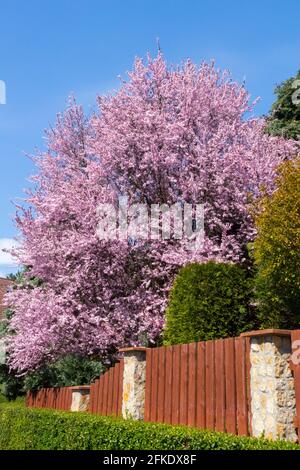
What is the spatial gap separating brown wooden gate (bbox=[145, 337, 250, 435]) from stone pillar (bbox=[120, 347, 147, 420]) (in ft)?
0.62

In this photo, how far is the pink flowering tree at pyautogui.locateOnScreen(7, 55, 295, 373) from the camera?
1487cm

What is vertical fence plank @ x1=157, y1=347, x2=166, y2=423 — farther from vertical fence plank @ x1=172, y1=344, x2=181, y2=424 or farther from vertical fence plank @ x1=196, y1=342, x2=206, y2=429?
vertical fence plank @ x1=196, y1=342, x2=206, y2=429

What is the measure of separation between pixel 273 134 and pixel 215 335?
39.8 ft

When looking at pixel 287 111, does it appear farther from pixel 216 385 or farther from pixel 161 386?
pixel 216 385

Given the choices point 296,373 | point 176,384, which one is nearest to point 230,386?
point 296,373

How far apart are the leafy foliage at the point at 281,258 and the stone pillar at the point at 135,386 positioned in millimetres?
2973

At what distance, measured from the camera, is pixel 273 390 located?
6.42m

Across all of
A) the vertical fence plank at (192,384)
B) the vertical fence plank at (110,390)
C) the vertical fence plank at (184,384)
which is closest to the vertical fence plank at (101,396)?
the vertical fence plank at (110,390)

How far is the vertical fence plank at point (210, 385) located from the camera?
7889 millimetres

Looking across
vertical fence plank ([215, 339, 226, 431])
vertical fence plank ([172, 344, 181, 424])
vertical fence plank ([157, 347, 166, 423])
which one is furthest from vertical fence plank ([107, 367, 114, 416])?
vertical fence plank ([215, 339, 226, 431])

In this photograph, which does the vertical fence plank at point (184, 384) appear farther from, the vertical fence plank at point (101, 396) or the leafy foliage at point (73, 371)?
the leafy foliage at point (73, 371)

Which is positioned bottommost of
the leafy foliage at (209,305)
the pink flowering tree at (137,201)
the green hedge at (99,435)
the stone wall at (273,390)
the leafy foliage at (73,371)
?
the green hedge at (99,435)

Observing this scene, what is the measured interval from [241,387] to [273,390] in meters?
0.89

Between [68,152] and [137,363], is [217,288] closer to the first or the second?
[137,363]
